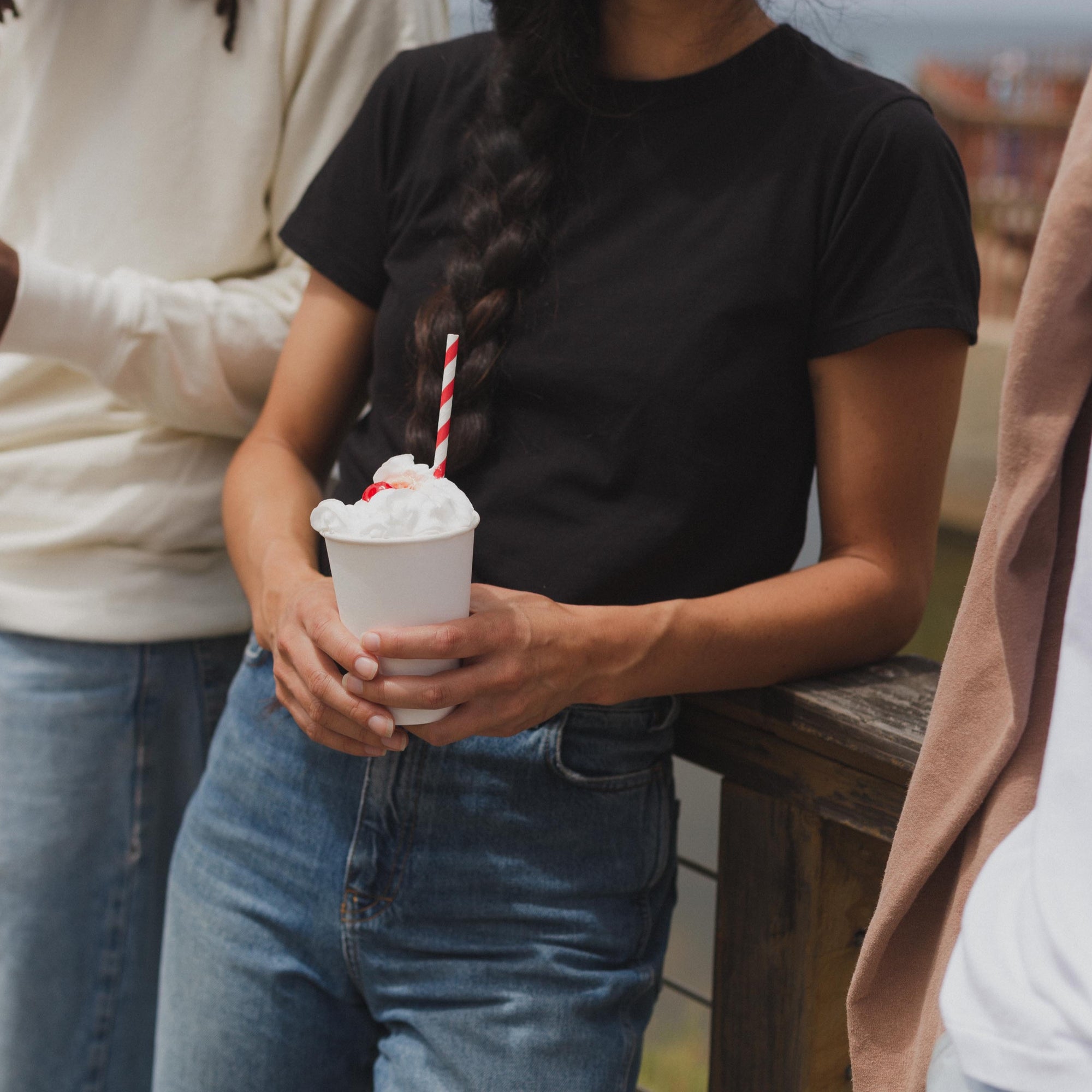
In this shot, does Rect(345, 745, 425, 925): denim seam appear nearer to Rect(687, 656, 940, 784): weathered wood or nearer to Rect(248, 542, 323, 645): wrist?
Rect(248, 542, 323, 645): wrist

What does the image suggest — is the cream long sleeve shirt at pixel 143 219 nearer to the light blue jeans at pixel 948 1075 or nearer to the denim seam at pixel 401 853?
the denim seam at pixel 401 853

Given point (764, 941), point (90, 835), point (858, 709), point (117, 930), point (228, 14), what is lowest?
point (117, 930)

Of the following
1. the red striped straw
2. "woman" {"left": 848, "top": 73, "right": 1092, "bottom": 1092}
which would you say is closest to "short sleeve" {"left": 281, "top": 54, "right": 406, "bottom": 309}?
the red striped straw

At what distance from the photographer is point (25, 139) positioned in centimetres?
147

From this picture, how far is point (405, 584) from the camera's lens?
916mm

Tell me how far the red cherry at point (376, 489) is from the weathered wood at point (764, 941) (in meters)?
0.49

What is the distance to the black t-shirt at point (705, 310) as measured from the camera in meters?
1.04

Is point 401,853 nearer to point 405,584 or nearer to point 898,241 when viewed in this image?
point 405,584

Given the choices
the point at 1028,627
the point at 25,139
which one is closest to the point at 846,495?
the point at 1028,627

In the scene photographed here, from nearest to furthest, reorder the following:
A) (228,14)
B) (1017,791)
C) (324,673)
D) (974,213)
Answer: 1. (1017,791)
2. (324,673)
3. (228,14)
4. (974,213)

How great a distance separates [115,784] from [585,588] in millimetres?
757

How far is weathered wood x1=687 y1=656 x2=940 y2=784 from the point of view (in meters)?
1.02

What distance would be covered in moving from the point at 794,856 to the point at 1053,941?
0.58m

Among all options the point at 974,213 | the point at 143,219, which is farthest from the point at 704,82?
the point at 974,213
